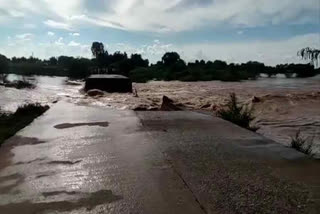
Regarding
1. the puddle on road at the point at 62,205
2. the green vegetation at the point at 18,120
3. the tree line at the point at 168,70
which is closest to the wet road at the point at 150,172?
the puddle on road at the point at 62,205

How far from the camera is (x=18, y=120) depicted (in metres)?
11.6

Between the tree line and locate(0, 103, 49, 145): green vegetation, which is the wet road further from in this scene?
the tree line

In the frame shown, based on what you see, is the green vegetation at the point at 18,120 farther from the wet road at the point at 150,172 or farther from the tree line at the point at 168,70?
the tree line at the point at 168,70

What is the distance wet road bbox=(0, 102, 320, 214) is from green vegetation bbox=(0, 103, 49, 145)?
356 millimetres

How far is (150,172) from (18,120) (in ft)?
23.4

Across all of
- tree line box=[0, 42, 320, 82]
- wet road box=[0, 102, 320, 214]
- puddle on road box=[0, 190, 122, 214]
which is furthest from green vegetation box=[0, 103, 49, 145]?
tree line box=[0, 42, 320, 82]

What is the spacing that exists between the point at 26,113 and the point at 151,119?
4.39m

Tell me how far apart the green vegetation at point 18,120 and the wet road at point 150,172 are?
14.0 inches

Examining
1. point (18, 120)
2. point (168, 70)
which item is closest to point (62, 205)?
point (18, 120)

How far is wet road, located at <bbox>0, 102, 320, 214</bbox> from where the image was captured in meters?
4.36

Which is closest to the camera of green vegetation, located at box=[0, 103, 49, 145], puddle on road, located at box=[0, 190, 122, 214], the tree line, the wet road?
puddle on road, located at box=[0, 190, 122, 214]

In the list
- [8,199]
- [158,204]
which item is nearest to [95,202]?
[158,204]

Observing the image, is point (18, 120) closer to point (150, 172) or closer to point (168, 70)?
point (150, 172)

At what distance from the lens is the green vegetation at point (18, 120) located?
918 cm
